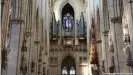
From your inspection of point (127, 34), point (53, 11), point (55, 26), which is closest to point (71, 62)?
point (55, 26)

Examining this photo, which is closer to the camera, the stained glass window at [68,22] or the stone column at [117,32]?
the stone column at [117,32]

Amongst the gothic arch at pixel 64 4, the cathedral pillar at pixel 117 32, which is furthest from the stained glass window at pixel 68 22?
the cathedral pillar at pixel 117 32

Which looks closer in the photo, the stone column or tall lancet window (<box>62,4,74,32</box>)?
the stone column

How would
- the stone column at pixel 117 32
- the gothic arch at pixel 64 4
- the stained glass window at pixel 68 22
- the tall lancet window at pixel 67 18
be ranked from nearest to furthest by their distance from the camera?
the stone column at pixel 117 32 → the stained glass window at pixel 68 22 → the tall lancet window at pixel 67 18 → the gothic arch at pixel 64 4

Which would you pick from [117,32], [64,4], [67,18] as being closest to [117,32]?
[117,32]

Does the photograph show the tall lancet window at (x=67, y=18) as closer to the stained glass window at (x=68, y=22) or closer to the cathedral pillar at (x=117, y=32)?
the stained glass window at (x=68, y=22)

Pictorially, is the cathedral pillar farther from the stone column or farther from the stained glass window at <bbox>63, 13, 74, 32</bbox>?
the stained glass window at <bbox>63, 13, 74, 32</bbox>

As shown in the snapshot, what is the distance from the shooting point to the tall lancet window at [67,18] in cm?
3984

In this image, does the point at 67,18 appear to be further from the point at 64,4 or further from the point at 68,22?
the point at 64,4

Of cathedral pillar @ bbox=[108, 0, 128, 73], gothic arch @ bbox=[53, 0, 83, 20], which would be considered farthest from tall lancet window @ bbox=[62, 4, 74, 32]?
cathedral pillar @ bbox=[108, 0, 128, 73]

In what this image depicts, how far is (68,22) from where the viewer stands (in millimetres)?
40438

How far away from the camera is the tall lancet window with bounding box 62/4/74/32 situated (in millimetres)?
39844

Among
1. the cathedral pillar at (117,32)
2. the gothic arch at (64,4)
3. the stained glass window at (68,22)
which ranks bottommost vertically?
the cathedral pillar at (117,32)

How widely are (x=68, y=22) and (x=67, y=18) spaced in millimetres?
959
